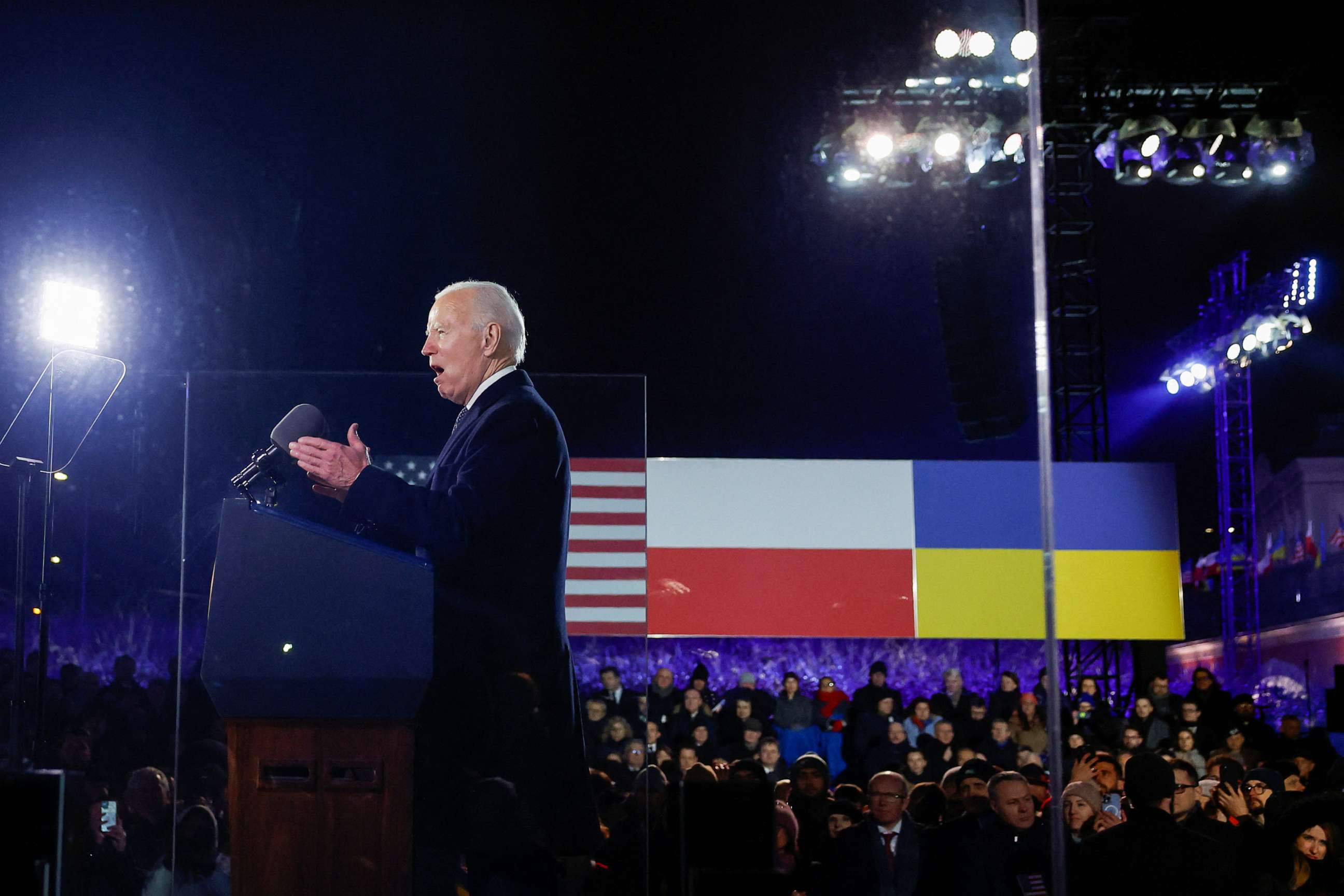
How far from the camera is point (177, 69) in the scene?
15.4ft

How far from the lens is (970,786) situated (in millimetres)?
4148

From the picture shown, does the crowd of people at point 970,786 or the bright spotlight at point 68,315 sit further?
the bright spotlight at point 68,315

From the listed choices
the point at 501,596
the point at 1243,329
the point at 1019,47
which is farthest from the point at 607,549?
the point at 1243,329

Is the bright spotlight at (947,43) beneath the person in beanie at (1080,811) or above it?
above

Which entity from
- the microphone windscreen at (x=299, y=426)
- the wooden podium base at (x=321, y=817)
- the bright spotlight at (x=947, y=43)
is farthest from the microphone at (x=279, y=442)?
the bright spotlight at (x=947, y=43)

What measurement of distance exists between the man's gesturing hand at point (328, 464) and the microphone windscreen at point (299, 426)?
0.01 meters

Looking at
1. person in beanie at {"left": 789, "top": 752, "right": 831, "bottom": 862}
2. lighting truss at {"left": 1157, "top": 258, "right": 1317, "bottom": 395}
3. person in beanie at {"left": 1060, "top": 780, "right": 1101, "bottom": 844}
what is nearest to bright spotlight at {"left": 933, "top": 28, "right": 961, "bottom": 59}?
person in beanie at {"left": 789, "top": 752, "right": 831, "bottom": 862}

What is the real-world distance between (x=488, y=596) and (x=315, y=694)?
391mm

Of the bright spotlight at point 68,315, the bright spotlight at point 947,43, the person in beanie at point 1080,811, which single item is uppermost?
the bright spotlight at point 947,43

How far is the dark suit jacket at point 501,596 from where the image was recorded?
2.62m

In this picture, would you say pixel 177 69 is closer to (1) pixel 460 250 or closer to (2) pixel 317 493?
(1) pixel 460 250

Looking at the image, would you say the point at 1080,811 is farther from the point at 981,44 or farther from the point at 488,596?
the point at 981,44

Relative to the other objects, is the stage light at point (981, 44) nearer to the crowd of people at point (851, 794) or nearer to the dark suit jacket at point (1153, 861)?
the crowd of people at point (851, 794)

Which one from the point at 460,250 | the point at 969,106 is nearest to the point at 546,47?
the point at 460,250
